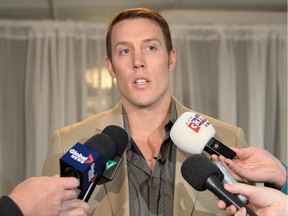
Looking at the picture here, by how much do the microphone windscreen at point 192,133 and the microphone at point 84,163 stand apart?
0.30 meters

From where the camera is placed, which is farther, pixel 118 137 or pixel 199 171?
pixel 118 137

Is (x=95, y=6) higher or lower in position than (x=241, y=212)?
higher

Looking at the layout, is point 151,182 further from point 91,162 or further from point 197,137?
point 91,162

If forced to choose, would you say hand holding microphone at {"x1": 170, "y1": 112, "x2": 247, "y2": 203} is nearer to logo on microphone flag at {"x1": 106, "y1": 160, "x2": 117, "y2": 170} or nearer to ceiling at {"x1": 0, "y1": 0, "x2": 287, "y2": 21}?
logo on microphone flag at {"x1": 106, "y1": 160, "x2": 117, "y2": 170}

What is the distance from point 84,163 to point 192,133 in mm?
396

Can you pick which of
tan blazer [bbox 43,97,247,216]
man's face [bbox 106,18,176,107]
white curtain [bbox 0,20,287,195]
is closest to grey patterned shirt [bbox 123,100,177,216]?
tan blazer [bbox 43,97,247,216]

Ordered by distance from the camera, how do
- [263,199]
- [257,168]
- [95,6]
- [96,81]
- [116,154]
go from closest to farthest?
[263,199], [116,154], [257,168], [95,6], [96,81]

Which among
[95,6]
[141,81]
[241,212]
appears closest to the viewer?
[241,212]

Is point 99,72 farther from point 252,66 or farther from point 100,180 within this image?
point 100,180

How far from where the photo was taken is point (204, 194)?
1533 millimetres

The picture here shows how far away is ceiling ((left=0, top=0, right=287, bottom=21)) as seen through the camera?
3086mm

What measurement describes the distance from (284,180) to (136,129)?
1.95 ft

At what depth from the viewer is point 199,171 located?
3.54 feet

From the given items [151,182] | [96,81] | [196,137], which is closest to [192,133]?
[196,137]
